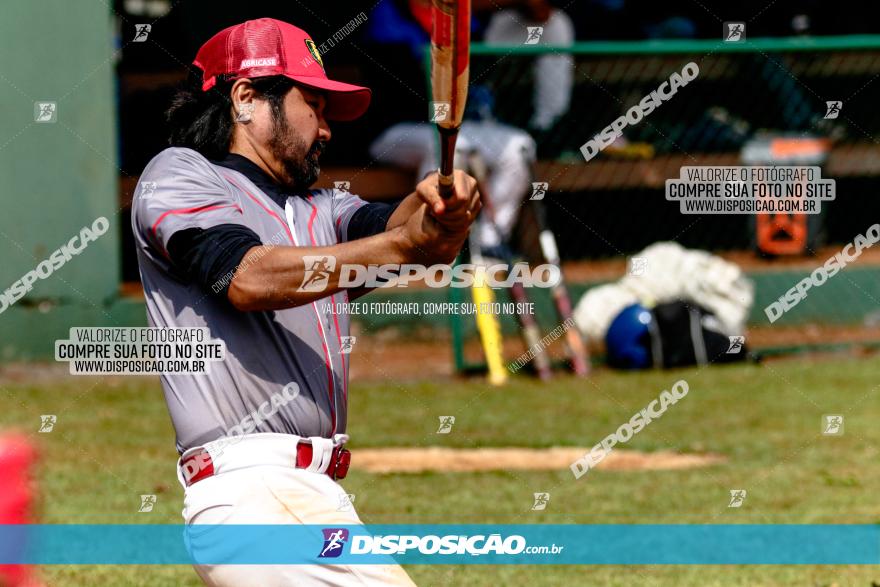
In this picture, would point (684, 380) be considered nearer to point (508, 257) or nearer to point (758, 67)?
point (508, 257)

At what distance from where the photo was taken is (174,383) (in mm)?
3617

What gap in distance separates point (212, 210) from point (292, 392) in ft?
1.68

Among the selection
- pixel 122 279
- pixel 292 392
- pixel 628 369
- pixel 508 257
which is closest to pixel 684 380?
pixel 628 369

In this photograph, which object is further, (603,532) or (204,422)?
(603,532)

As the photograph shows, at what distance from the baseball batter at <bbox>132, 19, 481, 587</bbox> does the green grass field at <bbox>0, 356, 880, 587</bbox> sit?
235cm
